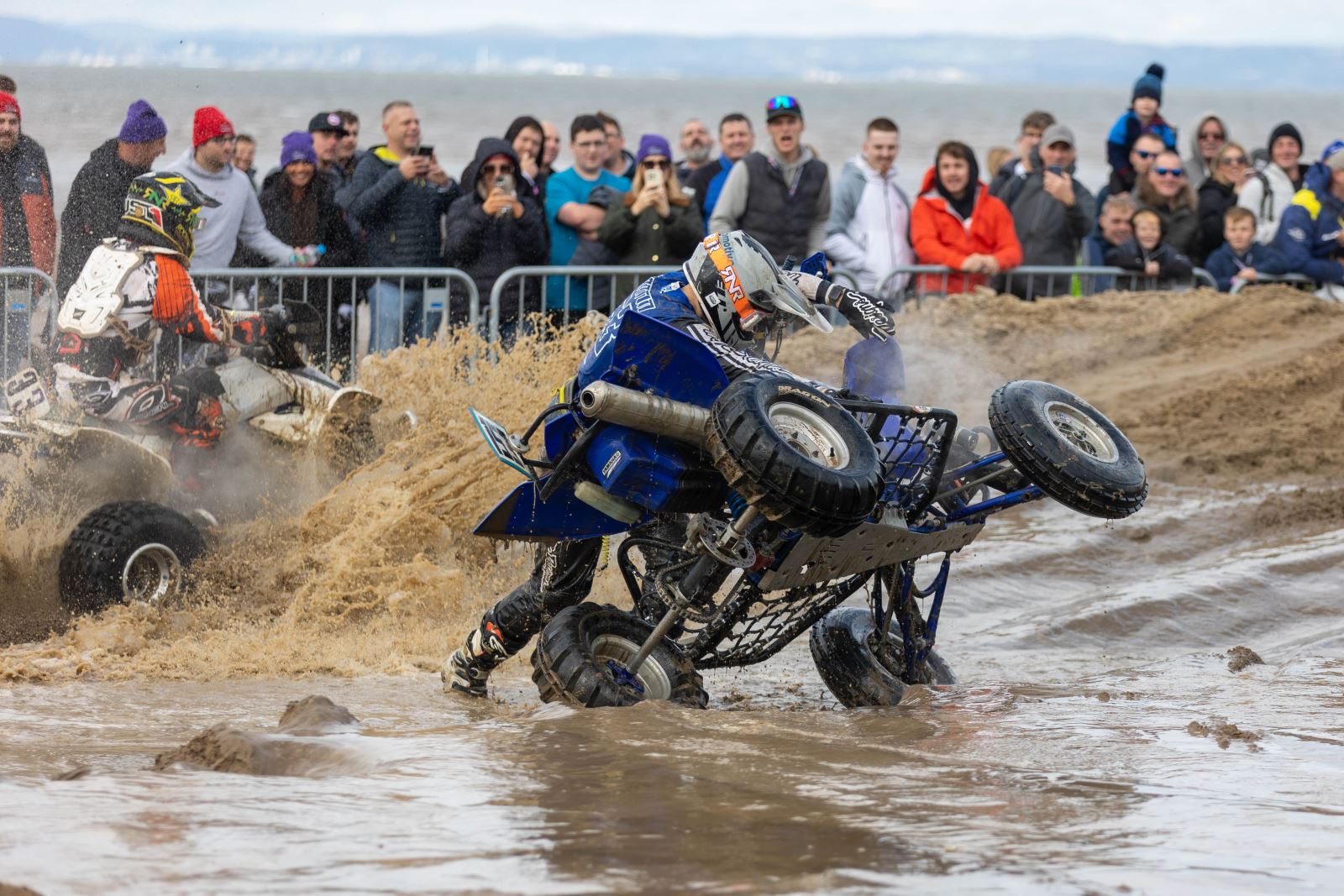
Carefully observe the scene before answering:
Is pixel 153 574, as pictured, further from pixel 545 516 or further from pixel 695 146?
pixel 695 146

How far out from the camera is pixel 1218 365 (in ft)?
39.6

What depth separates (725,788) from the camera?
14.4 feet

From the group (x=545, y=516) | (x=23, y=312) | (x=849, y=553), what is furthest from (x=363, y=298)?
(x=849, y=553)

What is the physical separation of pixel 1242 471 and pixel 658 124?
60240mm

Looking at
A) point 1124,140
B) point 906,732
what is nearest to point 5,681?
point 906,732

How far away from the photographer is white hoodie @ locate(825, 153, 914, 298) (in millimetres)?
11594

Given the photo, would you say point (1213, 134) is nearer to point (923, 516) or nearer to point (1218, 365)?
point (1218, 365)

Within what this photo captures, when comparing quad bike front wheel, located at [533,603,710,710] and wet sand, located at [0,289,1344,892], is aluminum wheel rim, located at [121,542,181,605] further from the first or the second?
quad bike front wheel, located at [533,603,710,710]

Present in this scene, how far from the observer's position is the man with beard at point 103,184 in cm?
853

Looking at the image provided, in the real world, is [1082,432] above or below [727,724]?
above

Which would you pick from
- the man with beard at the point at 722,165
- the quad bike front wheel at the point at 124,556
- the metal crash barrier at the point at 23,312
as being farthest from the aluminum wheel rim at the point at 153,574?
the man with beard at the point at 722,165

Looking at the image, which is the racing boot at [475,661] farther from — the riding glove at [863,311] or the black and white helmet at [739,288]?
the riding glove at [863,311]

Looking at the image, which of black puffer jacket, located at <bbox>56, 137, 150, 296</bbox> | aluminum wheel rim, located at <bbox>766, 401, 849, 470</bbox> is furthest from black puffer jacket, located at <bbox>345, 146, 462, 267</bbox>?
aluminum wheel rim, located at <bbox>766, 401, 849, 470</bbox>

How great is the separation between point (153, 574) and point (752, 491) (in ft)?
12.3
